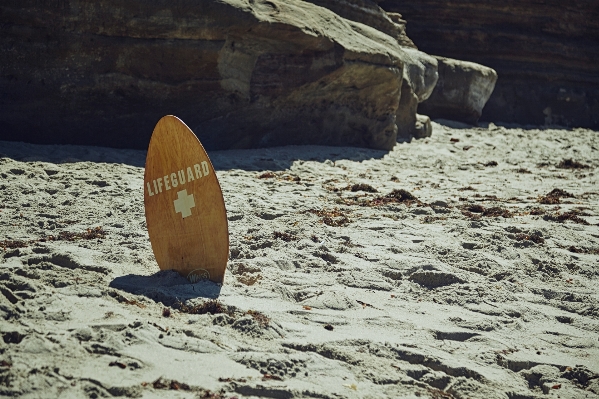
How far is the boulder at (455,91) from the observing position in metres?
11.3

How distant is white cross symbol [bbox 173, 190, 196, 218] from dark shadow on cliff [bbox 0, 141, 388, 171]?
2.86m

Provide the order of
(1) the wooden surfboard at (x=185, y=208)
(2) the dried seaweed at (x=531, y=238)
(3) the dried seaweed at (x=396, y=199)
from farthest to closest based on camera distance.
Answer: (3) the dried seaweed at (x=396, y=199)
(2) the dried seaweed at (x=531, y=238)
(1) the wooden surfboard at (x=185, y=208)

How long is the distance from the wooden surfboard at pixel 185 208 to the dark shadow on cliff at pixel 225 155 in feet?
9.05

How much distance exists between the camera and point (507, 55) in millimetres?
13227

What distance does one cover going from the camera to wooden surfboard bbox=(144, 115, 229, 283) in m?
3.78

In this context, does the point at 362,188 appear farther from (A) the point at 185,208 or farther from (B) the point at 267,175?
(A) the point at 185,208

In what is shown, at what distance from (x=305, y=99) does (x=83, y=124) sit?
8.27ft

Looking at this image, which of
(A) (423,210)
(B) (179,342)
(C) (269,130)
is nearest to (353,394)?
(B) (179,342)

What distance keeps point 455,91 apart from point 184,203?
26.9 feet

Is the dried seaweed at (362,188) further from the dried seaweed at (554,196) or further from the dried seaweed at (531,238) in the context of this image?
the dried seaweed at (531,238)

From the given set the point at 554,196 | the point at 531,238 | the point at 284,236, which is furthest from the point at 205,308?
the point at 554,196

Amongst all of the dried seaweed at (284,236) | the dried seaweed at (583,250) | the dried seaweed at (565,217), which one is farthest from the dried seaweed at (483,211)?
the dried seaweed at (284,236)

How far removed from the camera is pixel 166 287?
369 cm

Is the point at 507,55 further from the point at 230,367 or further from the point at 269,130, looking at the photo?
the point at 230,367
